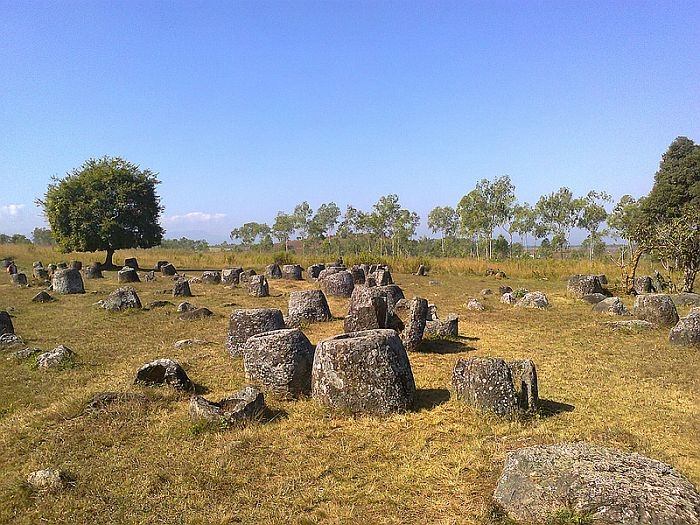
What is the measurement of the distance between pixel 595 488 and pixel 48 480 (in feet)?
17.6

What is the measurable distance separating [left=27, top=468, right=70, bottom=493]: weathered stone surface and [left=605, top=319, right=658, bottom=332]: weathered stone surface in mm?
13249

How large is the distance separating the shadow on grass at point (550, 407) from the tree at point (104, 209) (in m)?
32.7

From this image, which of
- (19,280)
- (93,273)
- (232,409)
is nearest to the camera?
(232,409)

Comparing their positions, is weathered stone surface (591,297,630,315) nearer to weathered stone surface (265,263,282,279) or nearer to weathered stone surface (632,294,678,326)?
weathered stone surface (632,294,678,326)

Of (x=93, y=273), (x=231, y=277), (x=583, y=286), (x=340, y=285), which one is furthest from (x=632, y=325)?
(x=93, y=273)

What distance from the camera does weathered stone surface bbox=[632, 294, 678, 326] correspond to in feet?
43.7

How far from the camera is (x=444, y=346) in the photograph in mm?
11445

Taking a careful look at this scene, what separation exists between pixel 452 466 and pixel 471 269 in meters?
29.9

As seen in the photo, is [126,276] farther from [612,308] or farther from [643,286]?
[643,286]

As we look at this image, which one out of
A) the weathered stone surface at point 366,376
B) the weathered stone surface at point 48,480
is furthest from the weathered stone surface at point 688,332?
the weathered stone surface at point 48,480

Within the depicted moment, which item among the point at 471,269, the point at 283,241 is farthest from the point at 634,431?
the point at 283,241

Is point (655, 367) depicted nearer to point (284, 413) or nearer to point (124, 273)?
point (284, 413)

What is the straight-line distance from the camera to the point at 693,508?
391cm

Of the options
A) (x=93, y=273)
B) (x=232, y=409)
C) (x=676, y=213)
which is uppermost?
(x=676, y=213)
